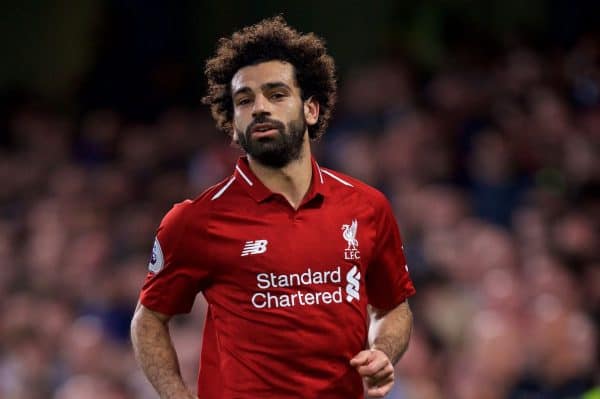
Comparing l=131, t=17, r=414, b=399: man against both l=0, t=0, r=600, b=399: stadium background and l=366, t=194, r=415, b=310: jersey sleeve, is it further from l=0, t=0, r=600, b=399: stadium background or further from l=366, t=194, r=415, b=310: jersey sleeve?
l=0, t=0, r=600, b=399: stadium background

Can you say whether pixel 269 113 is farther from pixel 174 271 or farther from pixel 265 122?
pixel 174 271

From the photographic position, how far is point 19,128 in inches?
374

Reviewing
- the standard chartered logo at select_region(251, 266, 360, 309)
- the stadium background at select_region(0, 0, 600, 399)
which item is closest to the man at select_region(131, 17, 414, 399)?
the standard chartered logo at select_region(251, 266, 360, 309)

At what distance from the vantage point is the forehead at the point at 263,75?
3.79 meters

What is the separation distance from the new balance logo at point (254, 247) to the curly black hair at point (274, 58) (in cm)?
47

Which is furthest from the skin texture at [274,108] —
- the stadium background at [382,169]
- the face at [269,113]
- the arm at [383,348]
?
the stadium background at [382,169]

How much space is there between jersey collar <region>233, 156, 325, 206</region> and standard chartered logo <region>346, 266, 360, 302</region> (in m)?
0.25

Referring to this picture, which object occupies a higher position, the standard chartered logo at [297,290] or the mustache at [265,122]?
the mustache at [265,122]

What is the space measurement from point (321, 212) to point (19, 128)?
6.08 metres

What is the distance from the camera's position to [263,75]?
380 cm

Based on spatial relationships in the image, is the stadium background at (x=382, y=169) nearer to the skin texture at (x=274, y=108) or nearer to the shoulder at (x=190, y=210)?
the skin texture at (x=274, y=108)

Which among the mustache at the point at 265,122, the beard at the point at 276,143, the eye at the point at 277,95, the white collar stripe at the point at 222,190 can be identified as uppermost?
the eye at the point at 277,95

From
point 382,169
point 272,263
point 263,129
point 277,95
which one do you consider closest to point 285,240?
point 272,263

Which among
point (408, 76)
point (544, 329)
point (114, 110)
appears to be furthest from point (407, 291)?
point (114, 110)
